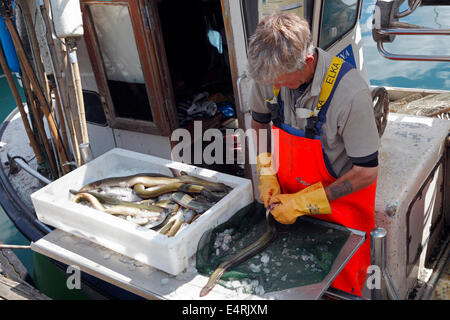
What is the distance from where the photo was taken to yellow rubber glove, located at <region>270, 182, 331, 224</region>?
7.57 feet

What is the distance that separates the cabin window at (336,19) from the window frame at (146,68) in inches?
58.8

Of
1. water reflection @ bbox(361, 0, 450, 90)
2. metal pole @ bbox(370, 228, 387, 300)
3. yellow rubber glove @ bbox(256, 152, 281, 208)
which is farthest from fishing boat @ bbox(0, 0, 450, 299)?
water reflection @ bbox(361, 0, 450, 90)

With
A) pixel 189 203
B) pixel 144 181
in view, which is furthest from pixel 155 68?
pixel 189 203

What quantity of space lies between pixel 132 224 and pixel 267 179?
0.84 m

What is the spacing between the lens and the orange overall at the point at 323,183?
2.35m

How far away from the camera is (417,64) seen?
34.6ft

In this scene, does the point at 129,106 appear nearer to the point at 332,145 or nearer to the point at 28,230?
the point at 28,230

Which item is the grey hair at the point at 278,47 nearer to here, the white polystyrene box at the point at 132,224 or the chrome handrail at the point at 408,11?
the white polystyrene box at the point at 132,224

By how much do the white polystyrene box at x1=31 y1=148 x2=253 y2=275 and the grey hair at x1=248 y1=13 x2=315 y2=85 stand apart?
808mm

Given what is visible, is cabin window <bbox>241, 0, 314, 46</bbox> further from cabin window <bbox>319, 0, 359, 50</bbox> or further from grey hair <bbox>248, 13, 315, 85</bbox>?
grey hair <bbox>248, 13, 315, 85</bbox>

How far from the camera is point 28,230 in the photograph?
4688 millimetres

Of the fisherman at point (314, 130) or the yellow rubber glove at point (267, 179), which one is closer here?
the fisherman at point (314, 130)

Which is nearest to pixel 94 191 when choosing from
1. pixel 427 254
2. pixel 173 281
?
pixel 173 281

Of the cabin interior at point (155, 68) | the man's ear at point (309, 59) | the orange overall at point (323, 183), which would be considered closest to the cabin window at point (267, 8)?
the cabin interior at point (155, 68)
